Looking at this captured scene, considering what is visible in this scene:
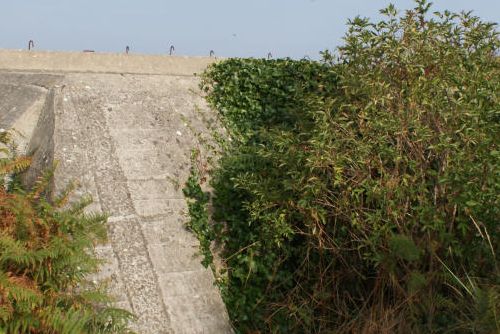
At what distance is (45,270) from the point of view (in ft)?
16.8

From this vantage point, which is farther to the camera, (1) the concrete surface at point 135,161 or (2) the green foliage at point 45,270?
(1) the concrete surface at point 135,161

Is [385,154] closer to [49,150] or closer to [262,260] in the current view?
[262,260]

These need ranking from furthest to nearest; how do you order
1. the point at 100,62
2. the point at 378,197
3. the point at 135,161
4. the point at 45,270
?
the point at 100,62, the point at 135,161, the point at 378,197, the point at 45,270

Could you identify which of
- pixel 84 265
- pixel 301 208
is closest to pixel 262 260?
pixel 301 208

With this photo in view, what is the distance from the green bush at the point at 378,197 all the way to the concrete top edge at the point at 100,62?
1.59 metres

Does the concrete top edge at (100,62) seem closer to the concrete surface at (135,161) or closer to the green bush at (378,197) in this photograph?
the concrete surface at (135,161)

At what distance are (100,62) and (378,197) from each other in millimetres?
3652

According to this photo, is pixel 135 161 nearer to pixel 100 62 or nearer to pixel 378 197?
pixel 100 62

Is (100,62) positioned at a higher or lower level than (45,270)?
higher

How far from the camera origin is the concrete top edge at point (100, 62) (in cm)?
816

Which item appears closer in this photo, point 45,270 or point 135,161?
point 45,270

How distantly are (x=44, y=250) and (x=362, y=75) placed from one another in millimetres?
3170

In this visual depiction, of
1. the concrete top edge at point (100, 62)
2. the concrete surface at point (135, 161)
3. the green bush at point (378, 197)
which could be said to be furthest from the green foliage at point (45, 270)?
the concrete top edge at point (100, 62)

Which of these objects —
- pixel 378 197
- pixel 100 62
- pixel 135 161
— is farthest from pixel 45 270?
pixel 100 62
